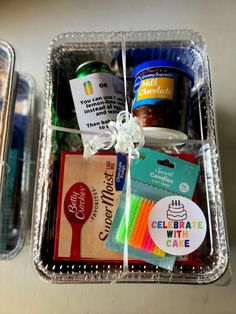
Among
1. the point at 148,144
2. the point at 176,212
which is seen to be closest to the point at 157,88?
the point at 148,144

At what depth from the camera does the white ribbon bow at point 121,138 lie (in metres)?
0.64

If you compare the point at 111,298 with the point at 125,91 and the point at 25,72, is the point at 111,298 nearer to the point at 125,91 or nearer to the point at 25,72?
the point at 125,91

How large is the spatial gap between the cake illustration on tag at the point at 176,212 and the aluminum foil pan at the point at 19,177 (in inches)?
13.5

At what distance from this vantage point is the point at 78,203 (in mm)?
666

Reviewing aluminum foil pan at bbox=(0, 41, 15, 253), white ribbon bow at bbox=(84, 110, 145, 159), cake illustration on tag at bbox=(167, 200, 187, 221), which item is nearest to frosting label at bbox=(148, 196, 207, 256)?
cake illustration on tag at bbox=(167, 200, 187, 221)

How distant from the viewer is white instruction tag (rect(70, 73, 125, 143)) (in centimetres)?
70

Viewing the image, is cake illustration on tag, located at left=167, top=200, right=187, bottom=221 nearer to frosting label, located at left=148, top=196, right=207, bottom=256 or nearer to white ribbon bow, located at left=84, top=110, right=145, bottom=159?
frosting label, located at left=148, top=196, right=207, bottom=256

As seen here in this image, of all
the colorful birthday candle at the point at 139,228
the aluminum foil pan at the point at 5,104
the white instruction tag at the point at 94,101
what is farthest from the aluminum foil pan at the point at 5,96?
the colorful birthday candle at the point at 139,228

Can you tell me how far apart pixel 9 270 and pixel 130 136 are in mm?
393

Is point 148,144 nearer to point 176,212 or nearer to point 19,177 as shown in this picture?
point 176,212

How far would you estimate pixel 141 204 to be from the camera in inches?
25.8

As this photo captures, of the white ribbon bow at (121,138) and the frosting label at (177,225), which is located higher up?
the white ribbon bow at (121,138)

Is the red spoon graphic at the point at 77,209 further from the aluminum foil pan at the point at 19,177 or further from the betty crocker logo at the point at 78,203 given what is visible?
the aluminum foil pan at the point at 19,177
